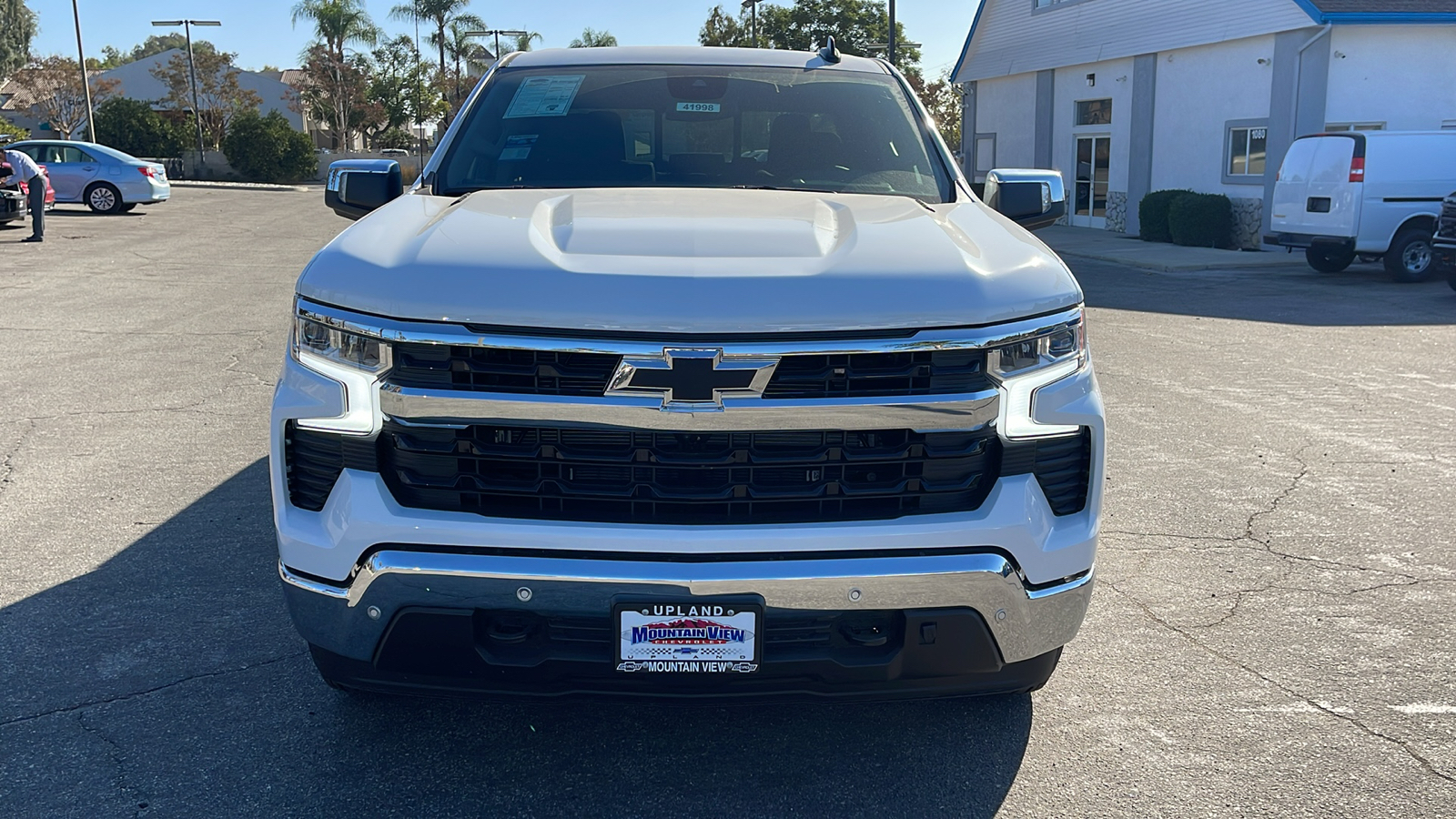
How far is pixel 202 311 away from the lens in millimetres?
11992

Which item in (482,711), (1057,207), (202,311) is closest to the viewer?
(482,711)

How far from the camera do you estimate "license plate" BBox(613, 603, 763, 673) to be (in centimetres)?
266

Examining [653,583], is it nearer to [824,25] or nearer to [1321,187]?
[1321,187]

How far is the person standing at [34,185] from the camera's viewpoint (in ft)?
64.4

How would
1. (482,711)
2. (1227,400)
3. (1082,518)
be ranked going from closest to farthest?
(1082,518), (482,711), (1227,400)

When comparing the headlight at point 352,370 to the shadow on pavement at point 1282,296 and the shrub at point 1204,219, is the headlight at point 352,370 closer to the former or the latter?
the shadow on pavement at point 1282,296

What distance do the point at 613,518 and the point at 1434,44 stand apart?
22218mm

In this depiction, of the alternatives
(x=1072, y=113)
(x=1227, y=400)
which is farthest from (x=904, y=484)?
(x=1072, y=113)

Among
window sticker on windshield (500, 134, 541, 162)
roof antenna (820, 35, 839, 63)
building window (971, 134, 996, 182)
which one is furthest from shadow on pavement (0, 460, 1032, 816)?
building window (971, 134, 996, 182)

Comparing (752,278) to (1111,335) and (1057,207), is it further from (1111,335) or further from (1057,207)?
(1111,335)

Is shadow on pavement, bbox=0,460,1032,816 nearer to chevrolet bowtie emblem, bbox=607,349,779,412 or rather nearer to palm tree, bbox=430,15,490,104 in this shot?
chevrolet bowtie emblem, bbox=607,349,779,412

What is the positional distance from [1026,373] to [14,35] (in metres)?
91.7

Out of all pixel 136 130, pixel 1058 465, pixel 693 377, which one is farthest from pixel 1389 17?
pixel 136 130

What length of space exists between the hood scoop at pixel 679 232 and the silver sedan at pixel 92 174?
26455 millimetres
